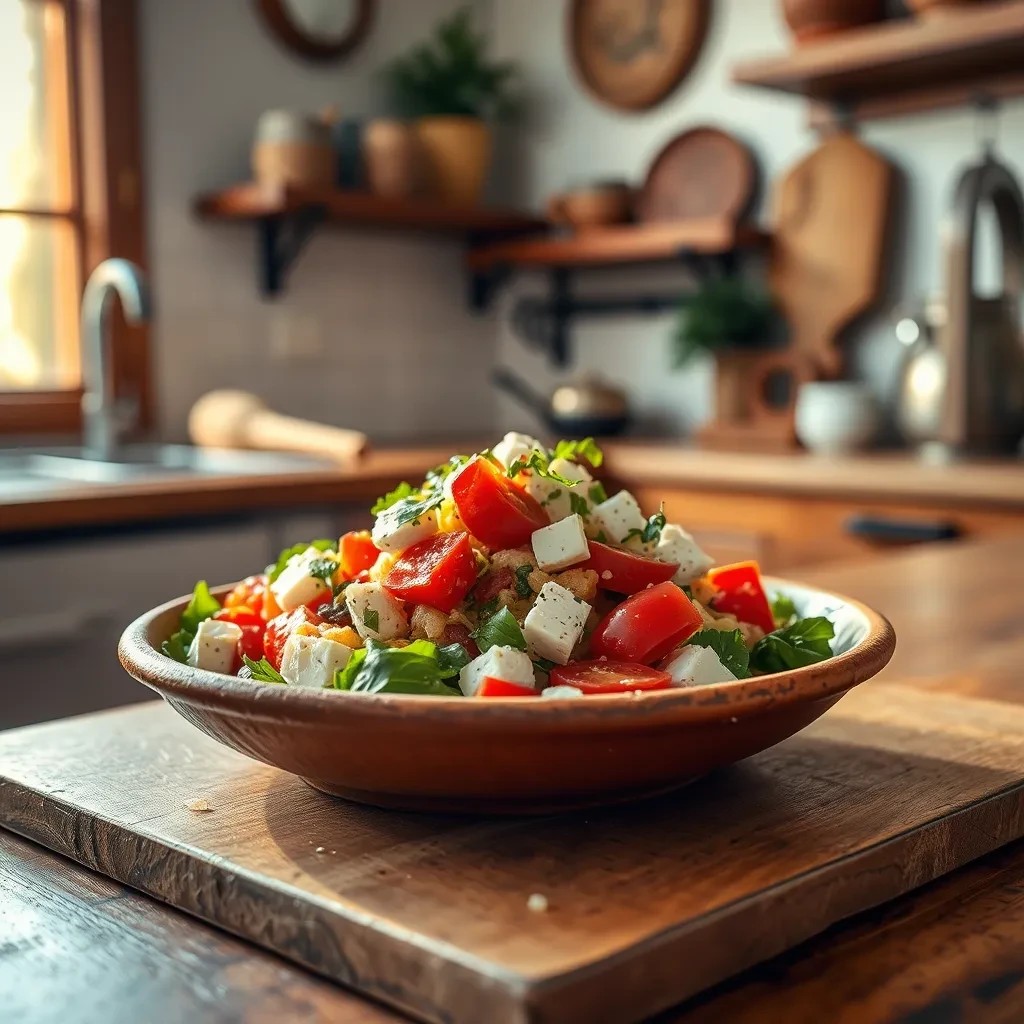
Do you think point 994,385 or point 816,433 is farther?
point 816,433

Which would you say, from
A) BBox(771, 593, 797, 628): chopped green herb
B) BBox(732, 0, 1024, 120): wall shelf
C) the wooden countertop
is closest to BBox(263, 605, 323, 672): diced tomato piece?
BBox(771, 593, 797, 628): chopped green herb

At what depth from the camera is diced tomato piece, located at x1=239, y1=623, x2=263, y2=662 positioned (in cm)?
75

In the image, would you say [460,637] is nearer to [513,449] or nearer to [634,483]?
[513,449]

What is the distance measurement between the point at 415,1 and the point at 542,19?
14.1 inches

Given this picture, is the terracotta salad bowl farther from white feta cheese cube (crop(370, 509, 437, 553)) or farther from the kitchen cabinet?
the kitchen cabinet

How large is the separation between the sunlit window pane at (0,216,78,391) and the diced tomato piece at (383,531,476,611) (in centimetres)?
250

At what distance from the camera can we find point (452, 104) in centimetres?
353

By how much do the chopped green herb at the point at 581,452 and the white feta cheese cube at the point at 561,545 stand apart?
0.10 m

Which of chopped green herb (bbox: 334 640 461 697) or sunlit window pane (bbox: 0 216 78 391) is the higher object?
sunlit window pane (bbox: 0 216 78 391)

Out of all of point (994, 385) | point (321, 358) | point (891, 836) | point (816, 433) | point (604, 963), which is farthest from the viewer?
point (321, 358)

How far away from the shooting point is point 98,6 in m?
2.98

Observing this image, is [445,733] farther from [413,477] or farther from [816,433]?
[816,433]

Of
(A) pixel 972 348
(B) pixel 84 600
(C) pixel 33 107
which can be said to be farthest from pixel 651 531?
(C) pixel 33 107

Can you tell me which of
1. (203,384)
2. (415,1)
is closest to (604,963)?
(203,384)
